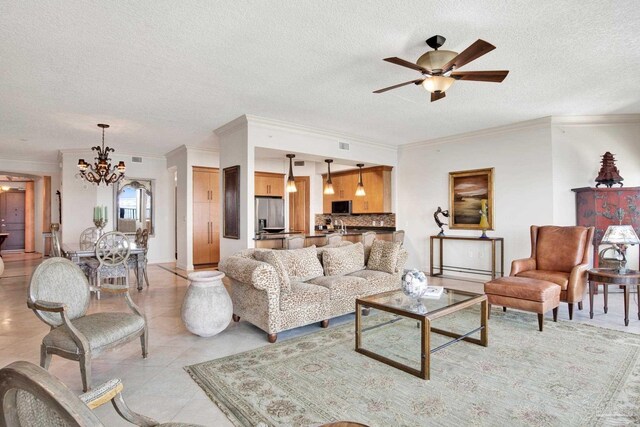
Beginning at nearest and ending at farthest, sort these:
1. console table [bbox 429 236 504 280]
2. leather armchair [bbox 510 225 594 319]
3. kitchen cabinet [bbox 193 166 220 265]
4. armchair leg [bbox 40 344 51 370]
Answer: armchair leg [bbox 40 344 51 370]
leather armchair [bbox 510 225 594 319]
console table [bbox 429 236 504 280]
kitchen cabinet [bbox 193 166 220 265]

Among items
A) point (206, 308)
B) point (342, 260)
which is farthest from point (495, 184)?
point (206, 308)

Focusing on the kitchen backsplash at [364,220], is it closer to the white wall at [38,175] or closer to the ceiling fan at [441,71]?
the ceiling fan at [441,71]

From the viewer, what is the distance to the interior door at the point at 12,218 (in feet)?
41.8

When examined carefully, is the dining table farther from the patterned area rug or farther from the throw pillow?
the patterned area rug

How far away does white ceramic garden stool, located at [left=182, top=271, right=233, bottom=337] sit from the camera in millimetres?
3451

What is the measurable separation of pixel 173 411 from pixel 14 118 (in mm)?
5696

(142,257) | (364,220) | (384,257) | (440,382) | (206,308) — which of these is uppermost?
(364,220)

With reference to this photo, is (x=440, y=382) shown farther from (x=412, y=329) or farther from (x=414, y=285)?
(x=412, y=329)

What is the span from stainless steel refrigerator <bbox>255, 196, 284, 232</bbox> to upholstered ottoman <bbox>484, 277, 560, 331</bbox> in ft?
18.1

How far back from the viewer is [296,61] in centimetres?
358

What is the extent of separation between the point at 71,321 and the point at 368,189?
658 cm

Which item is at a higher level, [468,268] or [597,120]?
[597,120]

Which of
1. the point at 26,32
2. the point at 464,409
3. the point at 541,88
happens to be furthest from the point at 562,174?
the point at 26,32

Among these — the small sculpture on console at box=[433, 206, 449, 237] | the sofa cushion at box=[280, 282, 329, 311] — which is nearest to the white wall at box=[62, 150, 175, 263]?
the sofa cushion at box=[280, 282, 329, 311]
